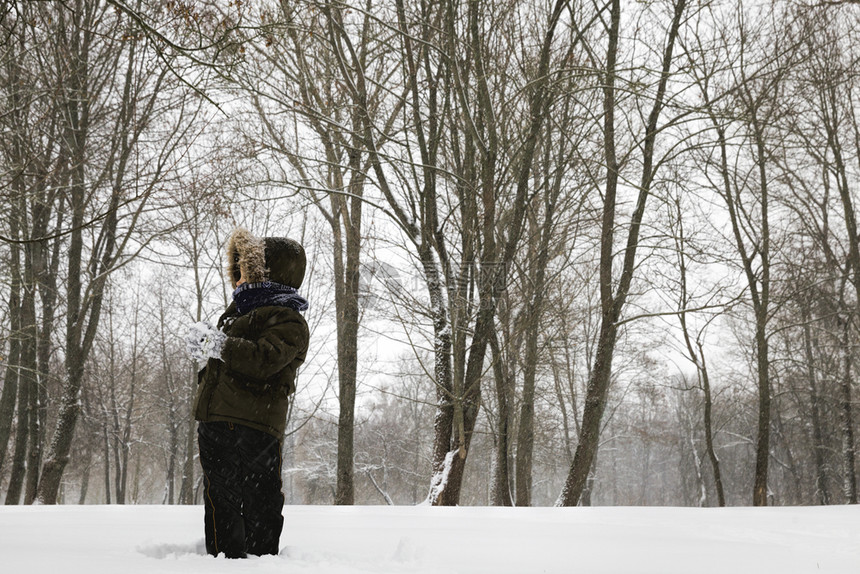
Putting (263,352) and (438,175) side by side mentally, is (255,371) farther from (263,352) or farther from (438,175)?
(438,175)

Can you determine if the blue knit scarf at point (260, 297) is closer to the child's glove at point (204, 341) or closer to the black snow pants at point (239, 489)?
the child's glove at point (204, 341)

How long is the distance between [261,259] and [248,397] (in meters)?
0.63

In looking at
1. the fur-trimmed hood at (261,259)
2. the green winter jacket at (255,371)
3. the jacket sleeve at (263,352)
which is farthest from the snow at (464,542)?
the fur-trimmed hood at (261,259)

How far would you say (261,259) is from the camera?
293 centimetres

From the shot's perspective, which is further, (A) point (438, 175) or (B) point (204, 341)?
(A) point (438, 175)

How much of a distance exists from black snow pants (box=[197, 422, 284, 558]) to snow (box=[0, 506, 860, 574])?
0.14 m

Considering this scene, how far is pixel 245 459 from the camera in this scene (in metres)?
2.78

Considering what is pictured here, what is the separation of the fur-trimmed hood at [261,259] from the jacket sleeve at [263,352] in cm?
27

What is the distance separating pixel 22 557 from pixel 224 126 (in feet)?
31.2

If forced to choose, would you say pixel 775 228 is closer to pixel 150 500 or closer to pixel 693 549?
pixel 693 549

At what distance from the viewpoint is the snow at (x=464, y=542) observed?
2.48m

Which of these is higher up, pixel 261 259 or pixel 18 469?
pixel 261 259

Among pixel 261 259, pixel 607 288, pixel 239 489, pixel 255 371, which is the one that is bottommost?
pixel 239 489

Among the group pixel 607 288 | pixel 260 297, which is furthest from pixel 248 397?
pixel 607 288
